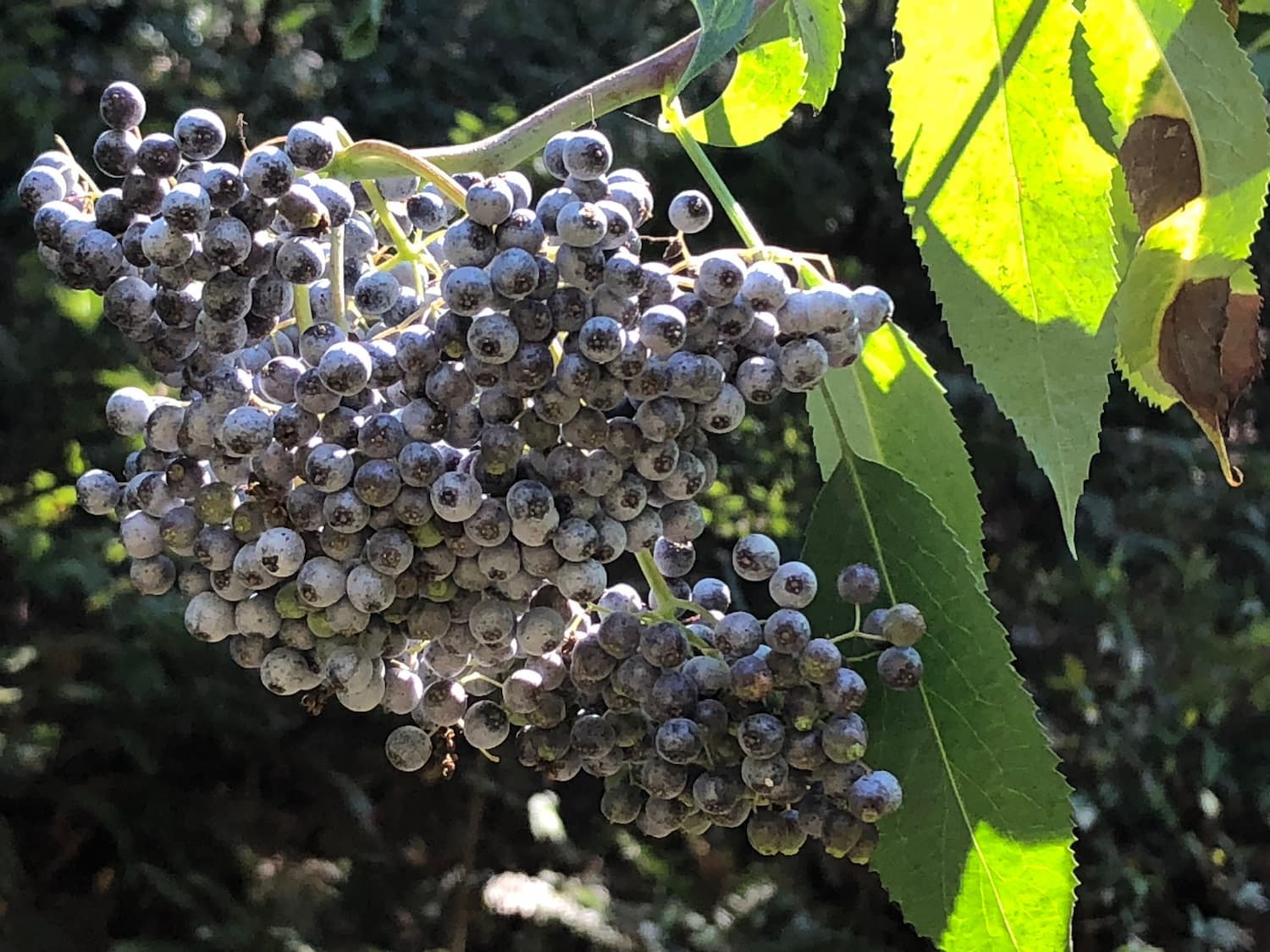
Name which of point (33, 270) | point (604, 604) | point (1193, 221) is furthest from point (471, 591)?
point (33, 270)

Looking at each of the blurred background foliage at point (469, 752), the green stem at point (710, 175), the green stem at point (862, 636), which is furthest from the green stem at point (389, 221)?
the blurred background foliage at point (469, 752)

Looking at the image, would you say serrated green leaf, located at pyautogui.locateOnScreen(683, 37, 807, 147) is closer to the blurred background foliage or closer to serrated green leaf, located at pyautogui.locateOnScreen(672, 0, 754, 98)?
serrated green leaf, located at pyautogui.locateOnScreen(672, 0, 754, 98)

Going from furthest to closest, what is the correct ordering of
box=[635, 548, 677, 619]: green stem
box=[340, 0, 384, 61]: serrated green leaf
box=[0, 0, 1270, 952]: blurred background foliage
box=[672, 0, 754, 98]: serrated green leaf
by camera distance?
box=[0, 0, 1270, 952]: blurred background foliage, box=[340, 0, 384, 61]: serrated green leaf, box=[635, 548, 677, 619]: green stem, box=[672, 0, 754, 98]: serrated green leaf

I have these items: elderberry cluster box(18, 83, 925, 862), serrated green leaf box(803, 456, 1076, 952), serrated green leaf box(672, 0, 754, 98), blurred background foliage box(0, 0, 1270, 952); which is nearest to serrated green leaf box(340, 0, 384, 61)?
elderberry cluster box(18, 83, 925, 862)

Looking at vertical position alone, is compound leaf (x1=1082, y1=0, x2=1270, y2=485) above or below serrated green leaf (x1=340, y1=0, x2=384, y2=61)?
above

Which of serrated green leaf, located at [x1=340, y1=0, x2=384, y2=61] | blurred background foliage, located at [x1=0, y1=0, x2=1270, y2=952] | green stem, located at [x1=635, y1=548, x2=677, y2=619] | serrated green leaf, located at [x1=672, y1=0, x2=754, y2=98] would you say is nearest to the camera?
serrated green leaf, located at [x1=672, y1=0, x2=754, y2=98]

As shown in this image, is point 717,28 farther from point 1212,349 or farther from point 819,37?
point 1212,349

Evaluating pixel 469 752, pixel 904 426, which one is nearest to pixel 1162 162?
pixel 904 426
